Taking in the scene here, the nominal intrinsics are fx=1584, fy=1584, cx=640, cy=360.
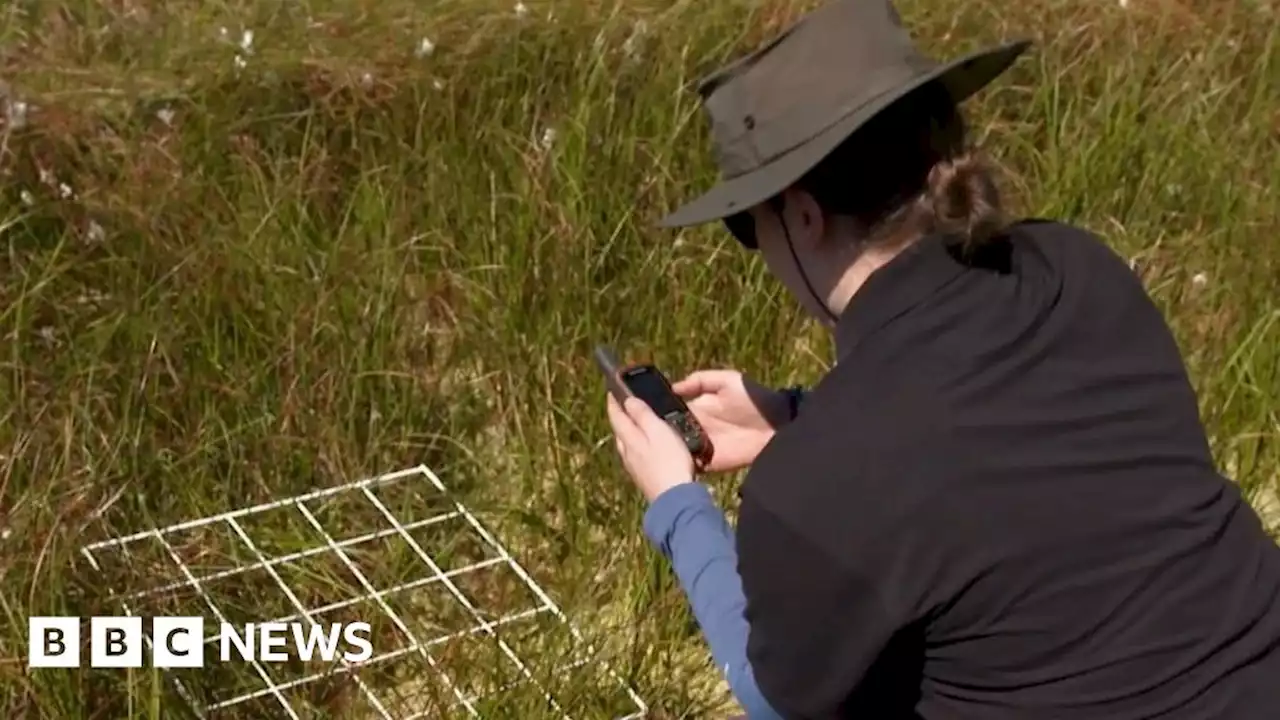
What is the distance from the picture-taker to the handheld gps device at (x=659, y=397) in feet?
5.45

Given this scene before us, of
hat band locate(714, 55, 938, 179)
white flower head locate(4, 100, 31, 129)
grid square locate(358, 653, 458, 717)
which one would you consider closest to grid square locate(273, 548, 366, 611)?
grid square locate(358, 653, 458, 717)

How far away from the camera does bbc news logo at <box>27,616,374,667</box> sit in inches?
72.3

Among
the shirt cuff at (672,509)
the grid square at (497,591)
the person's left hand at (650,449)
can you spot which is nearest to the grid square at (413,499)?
the grid square at (497,591)

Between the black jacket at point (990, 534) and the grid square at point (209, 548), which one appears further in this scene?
the grid square at point (209, 548)

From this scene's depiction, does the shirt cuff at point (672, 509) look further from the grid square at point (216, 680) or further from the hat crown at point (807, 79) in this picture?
the grid square at point (216, 680)

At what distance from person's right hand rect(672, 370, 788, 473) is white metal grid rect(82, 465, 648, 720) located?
0.33 meters

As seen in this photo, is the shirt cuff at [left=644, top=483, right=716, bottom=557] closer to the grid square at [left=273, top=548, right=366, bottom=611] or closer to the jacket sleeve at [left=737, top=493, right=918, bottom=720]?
the jacket sleeve at [left=737, top=493, right=918, bottom=720]

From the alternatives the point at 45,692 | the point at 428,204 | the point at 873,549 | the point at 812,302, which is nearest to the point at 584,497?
the point at 428,204

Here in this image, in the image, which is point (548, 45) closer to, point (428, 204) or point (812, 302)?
point (428, 204)

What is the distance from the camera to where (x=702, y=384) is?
1.88 m

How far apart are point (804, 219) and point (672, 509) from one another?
33 cm

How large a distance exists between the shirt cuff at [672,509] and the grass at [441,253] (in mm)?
429

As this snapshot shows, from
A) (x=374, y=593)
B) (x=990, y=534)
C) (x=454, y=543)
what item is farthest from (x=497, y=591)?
(x=990, y=534)

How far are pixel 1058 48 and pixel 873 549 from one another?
7.23 ft
